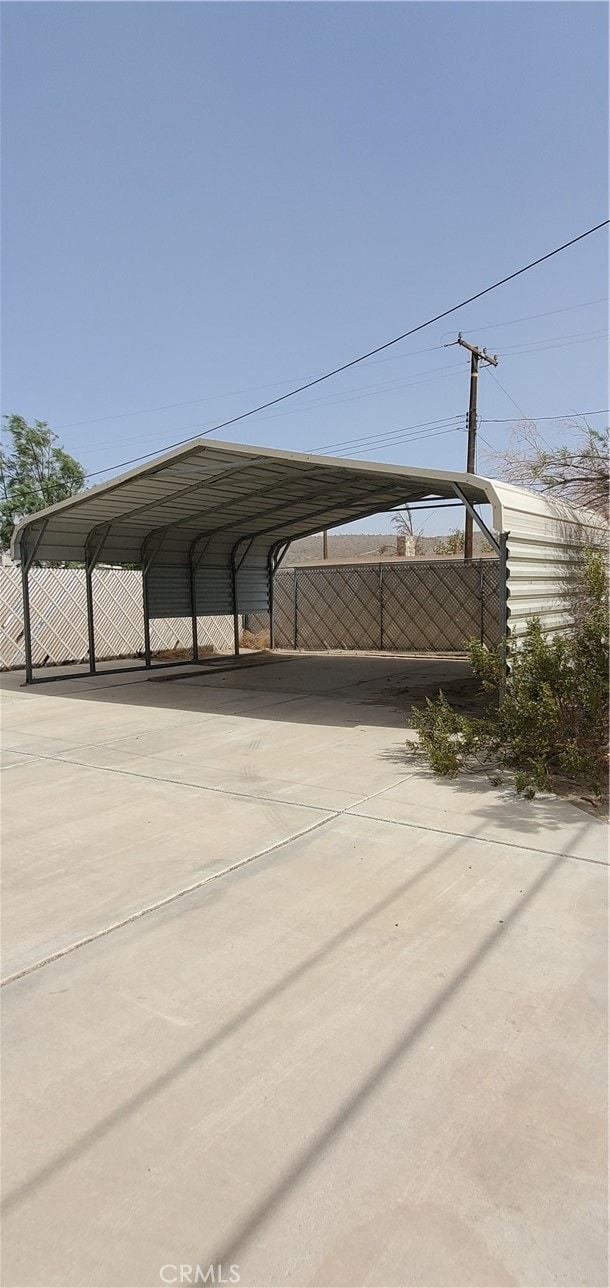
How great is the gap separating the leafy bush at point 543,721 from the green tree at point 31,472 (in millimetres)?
25236

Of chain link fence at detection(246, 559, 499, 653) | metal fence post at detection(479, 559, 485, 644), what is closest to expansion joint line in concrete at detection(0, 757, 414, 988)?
chain link fence at detection(246, 559, 499, 653)

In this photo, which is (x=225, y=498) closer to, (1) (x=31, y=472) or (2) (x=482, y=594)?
(2) (x=482, y=594)

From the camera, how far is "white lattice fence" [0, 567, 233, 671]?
1350 centimetres

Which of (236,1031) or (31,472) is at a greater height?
(31,472)

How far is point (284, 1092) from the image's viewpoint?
1.99 meters

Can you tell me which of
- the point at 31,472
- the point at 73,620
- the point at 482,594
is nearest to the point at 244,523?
the point at 73,620

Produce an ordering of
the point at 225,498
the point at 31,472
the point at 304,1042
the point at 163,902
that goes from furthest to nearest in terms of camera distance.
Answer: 1. the point at 31,472
2. the point at 225,498
3. the point at 163,902
4. the point at 304,1042

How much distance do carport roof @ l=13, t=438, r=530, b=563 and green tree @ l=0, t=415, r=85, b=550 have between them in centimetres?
1699

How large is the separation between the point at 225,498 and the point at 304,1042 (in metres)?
9.43

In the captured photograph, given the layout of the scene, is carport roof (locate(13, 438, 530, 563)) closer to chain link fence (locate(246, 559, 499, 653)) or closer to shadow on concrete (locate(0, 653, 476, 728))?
shadow on concrete (locate(0, 653, 476, 728))

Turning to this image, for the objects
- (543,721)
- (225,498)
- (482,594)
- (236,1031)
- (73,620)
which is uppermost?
(225,498)

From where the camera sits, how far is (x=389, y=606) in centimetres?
1630

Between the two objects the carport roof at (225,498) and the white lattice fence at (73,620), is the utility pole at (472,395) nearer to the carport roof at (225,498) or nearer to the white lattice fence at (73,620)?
the carport roof at (225,498)

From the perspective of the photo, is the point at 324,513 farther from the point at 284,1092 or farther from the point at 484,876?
the point at 284,1092
